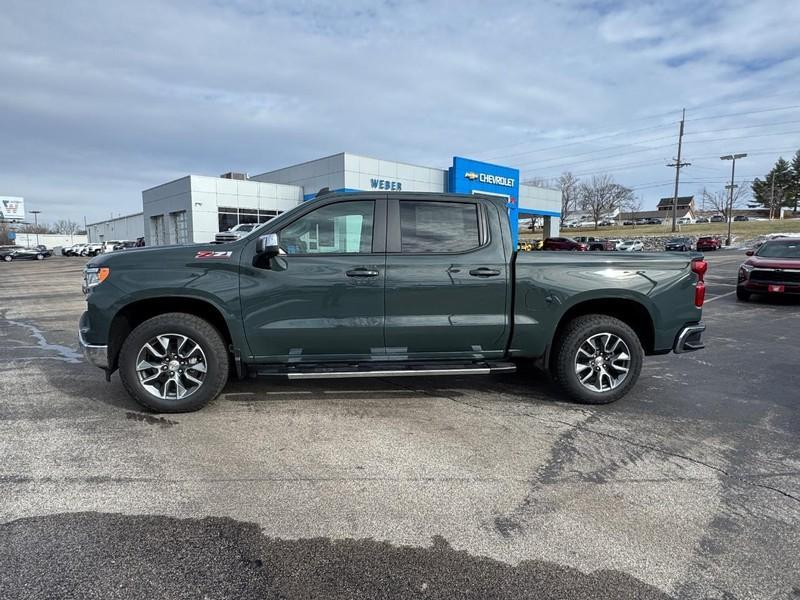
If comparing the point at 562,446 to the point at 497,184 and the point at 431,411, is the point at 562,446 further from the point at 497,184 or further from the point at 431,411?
the point at 497,184

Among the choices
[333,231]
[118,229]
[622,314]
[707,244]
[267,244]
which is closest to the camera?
[267,244]

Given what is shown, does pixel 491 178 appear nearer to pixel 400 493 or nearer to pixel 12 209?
pixel 400 493

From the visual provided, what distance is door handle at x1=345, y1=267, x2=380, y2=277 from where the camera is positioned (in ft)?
14.6

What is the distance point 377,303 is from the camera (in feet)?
14.8

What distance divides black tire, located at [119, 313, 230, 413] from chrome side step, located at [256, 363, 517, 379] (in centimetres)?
38

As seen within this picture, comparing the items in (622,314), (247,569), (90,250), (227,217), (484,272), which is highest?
(227,217)

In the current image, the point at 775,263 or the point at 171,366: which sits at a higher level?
the point at 775,263

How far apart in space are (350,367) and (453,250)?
141 centimetres

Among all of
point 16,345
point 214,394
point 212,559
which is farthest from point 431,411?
point 16,345

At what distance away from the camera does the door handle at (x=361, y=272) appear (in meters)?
4.46

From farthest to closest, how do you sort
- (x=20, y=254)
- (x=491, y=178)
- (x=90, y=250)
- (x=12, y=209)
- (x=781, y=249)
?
(x=12, y=209), (x=90, y=250), (x=20, y=254), (x=491, y=178), (x=781, y=249)

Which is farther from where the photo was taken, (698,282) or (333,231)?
(698,282)

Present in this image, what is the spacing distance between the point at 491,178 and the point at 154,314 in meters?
37.5

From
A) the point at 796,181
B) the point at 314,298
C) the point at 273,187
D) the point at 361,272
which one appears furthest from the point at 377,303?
the point at 796,181
